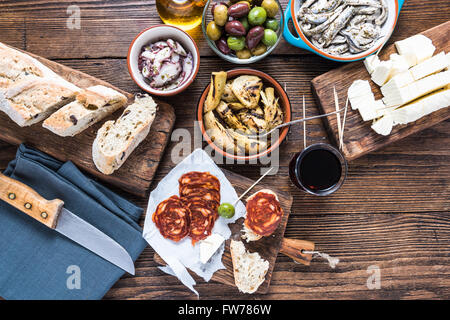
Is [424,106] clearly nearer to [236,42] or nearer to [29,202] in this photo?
[236,42]

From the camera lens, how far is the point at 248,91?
4.33 feet

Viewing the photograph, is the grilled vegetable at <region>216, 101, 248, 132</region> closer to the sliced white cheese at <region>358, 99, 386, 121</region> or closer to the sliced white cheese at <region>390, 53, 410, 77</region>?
the sliced white cheese at <region>358, 99, 386, 121</region>

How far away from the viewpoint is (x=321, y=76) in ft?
4.61

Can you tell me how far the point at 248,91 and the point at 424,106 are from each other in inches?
25.3

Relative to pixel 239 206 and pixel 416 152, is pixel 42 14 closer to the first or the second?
pixel 239 206

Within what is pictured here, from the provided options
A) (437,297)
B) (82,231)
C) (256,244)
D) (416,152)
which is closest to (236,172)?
(256,244)

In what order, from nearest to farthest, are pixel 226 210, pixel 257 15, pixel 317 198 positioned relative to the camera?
pixel 257 15 < pixel 226 210 < pixel 317 198

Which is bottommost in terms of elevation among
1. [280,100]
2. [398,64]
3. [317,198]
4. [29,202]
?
[317,198]

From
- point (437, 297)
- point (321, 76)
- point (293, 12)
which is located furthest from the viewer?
point (437, 297)

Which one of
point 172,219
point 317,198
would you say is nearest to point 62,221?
point 172,219

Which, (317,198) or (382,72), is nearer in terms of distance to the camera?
(382,72)

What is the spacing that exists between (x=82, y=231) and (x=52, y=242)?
14 cm

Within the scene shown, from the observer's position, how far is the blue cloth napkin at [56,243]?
4.53ft

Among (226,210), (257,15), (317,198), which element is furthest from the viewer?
(317,198)
